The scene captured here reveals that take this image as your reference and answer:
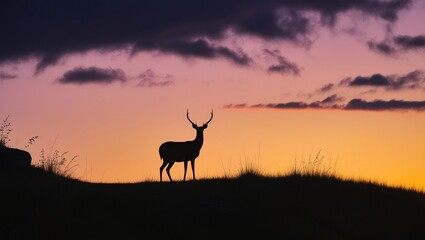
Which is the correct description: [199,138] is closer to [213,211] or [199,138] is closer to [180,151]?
[180,151]

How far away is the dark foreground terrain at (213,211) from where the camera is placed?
52.7 feet

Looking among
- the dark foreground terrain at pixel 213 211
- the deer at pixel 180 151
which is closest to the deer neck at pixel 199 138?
the deer at pixel 180 151

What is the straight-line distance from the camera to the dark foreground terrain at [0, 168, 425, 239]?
16078 millimetres

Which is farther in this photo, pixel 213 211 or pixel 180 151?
pixel 180 151

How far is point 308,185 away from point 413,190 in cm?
449

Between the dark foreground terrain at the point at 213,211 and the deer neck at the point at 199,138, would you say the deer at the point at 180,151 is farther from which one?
the dark foreground terrain at the point at 213,211

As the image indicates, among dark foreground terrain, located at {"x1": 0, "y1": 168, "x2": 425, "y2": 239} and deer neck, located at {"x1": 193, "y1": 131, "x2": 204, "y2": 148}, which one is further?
deer neck, located at {"x1": 193, "y1": 131, "x2": 204, "y2": 148}

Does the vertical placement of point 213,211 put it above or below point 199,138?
below

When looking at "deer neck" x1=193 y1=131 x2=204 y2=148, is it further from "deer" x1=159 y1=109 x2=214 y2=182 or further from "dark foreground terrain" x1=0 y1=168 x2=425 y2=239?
"dark foreground terrain" x1=0 y1=168 x2=425 y2=239

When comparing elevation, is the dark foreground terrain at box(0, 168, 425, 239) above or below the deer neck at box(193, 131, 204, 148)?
below

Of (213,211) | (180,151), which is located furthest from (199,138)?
(213,211)

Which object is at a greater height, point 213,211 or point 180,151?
point 180,151

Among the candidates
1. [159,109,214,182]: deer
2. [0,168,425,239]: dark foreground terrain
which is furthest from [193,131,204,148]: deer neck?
[0,168,425,239]: dark foreground terrain

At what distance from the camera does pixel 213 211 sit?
1761 centimetres
